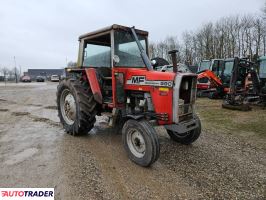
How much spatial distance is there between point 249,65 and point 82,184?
10.0m

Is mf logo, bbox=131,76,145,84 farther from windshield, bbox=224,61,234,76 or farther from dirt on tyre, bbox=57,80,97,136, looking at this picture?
windshield, bbox=224,61,234,76

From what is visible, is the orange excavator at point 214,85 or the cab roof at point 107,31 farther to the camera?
the orange excavator at point 214,85

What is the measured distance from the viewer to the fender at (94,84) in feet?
17.2

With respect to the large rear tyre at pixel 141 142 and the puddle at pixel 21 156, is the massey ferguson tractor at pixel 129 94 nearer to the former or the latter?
the large rear tyre at pixel 141 142

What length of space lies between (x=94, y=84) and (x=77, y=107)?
24.8 inches

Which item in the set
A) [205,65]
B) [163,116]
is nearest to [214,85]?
[205,65]

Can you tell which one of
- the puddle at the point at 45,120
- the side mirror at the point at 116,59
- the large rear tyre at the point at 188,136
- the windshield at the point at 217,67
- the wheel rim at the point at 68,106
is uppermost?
the windshield at the point at 217,67

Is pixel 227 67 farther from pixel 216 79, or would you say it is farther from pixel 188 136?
pixel 188 136

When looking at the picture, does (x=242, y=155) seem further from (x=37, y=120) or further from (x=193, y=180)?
(x=37, y=120)

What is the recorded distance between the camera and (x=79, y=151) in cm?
489

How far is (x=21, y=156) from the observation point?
4.57 meters

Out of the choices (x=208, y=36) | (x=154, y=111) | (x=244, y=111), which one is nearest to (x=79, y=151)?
(x=154, y=111)

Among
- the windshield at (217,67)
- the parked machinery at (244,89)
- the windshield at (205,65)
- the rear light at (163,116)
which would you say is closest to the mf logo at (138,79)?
the rear light at (163,116)

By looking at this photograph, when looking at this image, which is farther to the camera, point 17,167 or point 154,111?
point 154,111
